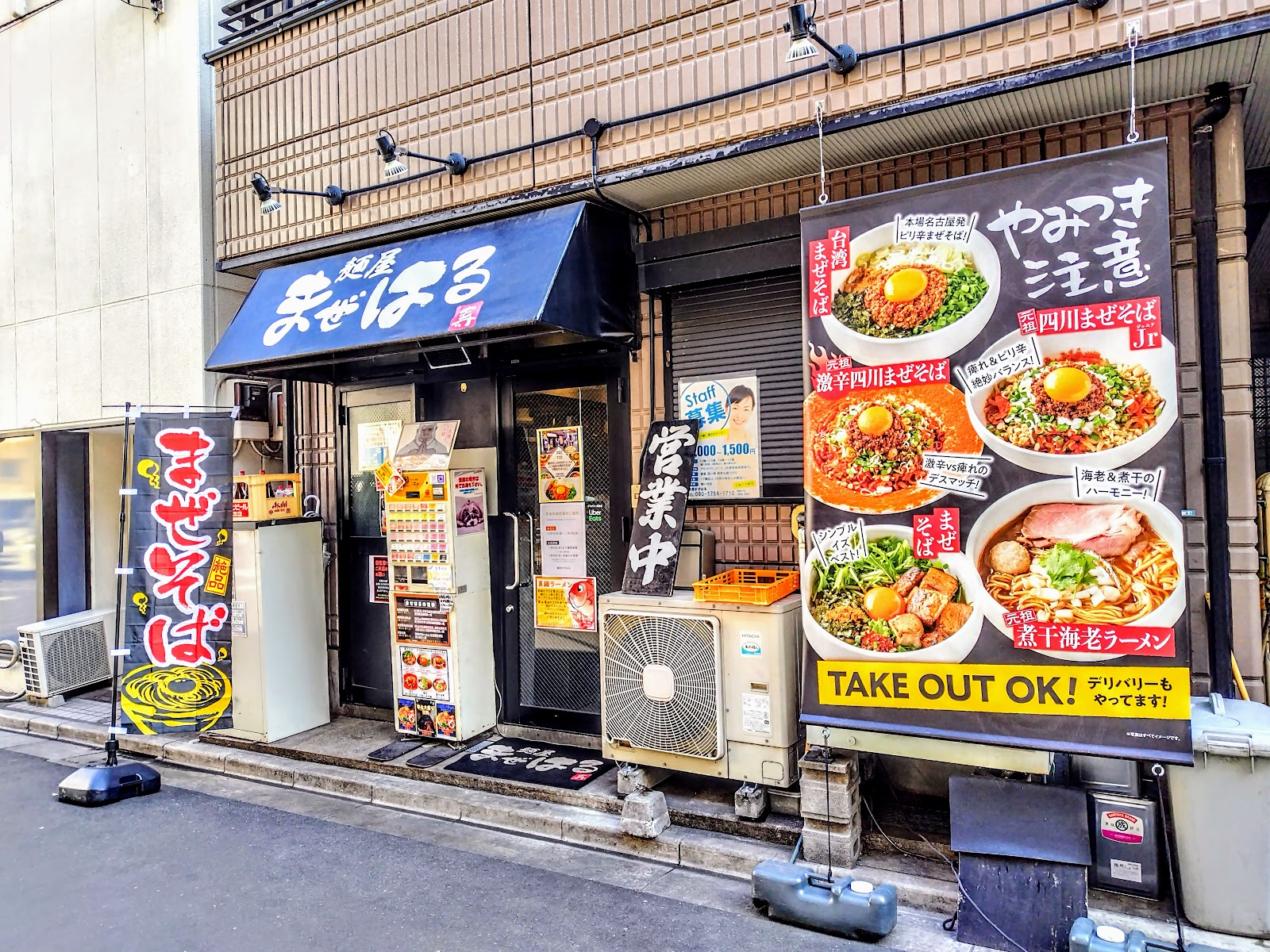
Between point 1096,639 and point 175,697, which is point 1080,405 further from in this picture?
point 175,697

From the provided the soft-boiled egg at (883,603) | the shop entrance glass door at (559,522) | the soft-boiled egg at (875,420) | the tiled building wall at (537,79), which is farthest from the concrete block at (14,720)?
the soft-boiled egg at (875,420)

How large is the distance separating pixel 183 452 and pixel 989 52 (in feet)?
23.1

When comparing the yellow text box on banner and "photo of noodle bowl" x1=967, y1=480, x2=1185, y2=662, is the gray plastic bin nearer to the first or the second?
the yellow text box on banner

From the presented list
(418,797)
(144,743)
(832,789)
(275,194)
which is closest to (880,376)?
(832,789)

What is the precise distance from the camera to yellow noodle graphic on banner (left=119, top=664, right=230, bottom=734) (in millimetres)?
7203

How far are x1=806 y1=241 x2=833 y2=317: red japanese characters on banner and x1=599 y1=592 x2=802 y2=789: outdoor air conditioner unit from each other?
193cm

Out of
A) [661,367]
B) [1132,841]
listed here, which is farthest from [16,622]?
[1132,841]

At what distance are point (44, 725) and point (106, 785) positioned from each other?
3.21 metres

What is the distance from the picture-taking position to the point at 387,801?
21.9 ft

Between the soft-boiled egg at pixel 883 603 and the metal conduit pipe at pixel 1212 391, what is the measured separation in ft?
6.11

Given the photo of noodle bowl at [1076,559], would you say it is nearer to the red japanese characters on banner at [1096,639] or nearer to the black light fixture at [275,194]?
the red japanese characters on banner at [1096,639]

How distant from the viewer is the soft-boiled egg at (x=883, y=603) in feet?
15.4

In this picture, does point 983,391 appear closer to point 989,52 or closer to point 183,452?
point 989,52

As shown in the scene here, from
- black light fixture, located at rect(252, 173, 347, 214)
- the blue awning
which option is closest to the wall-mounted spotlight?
black light fixture, located at rect(252, 173, 347, 214)
